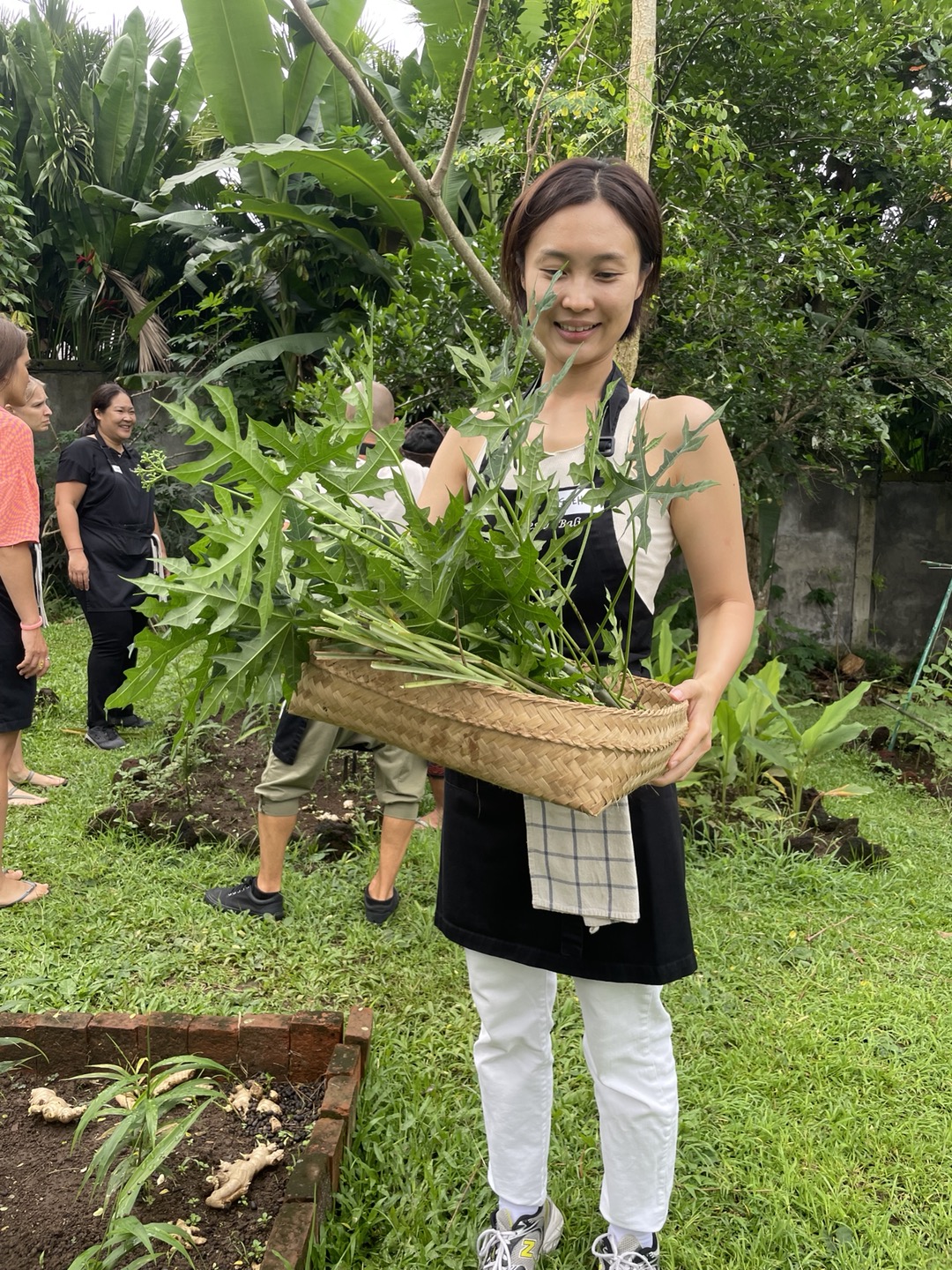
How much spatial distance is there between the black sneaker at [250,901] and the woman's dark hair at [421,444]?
78.3 inches

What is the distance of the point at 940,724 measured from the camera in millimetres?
5297

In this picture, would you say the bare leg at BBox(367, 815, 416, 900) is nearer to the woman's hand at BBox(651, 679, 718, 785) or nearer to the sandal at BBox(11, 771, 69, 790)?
the woman's hand at BBox(651, 679, 718, 785)

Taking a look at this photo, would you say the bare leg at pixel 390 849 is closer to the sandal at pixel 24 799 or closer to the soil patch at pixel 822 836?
the soil patch at pixel 822 836

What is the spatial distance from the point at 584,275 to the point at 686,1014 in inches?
85.2

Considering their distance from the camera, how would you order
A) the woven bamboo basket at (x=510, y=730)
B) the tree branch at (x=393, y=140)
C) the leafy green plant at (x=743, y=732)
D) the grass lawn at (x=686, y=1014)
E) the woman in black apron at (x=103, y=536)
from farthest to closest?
the woman in black apron at (x=103, y=536), the leafy green plant at (x=743, y=732), the tree branch at (x=393, y=140), the grass lawn at (x=686, y=1014), the woven bamboo basket at (x=510, y=730)

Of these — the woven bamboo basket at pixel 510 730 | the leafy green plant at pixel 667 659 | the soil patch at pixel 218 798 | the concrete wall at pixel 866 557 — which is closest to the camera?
the woven bamboo basket at pixel 510 730

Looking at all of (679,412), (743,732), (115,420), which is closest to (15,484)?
(115,420)

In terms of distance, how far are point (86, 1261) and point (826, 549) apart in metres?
7.65

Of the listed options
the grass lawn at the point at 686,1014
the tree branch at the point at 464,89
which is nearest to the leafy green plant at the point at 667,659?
the grass lawn at the point at 686,1014

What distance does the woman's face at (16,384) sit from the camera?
3.34m

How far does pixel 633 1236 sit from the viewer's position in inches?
69.7

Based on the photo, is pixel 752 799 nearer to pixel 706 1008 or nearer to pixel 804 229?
pixel 706 1008

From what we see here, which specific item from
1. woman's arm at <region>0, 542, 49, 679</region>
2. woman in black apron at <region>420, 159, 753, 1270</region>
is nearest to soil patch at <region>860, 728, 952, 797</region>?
woman in black apron at <region>420, 159, 753, 1270</region>

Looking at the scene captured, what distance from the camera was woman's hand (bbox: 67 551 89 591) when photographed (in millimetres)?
5266
